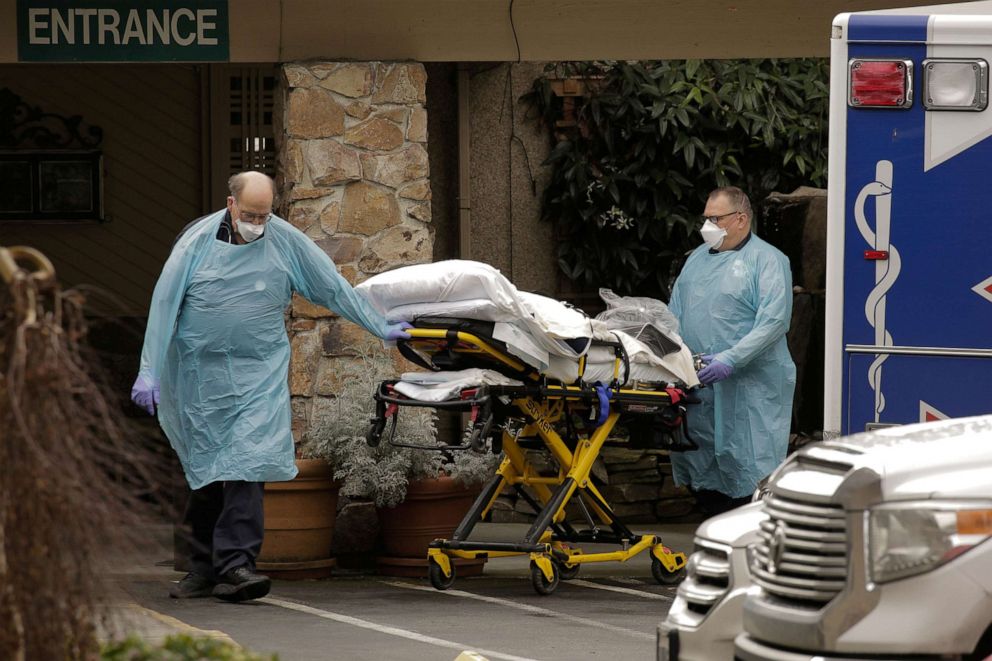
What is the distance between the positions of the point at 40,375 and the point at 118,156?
9.22 meters

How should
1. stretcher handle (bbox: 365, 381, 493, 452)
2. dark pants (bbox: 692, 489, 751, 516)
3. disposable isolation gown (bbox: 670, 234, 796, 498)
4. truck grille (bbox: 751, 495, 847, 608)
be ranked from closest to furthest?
truck grille (bbox: 751, 495, 847, 608) → stretcher handle (bbox: 365, 381, 493, 452) → disposable isolation gown (bbox: 670, 234, 796, 498) → dark pants (bbox: 692, 489, 751, 516)

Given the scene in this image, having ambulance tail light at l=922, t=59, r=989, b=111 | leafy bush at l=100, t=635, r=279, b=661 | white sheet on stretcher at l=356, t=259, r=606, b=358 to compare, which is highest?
ambulance tail light at l=922, t=59, r=989, b=111

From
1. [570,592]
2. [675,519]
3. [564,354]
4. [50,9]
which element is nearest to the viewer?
[564,354]

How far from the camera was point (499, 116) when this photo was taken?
37.2ft

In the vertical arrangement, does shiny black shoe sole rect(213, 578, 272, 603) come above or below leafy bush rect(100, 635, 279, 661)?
below

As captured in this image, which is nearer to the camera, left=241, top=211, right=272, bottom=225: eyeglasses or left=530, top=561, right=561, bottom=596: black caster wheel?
left=241, top=211, right=272, bottom=225: eyeglasses

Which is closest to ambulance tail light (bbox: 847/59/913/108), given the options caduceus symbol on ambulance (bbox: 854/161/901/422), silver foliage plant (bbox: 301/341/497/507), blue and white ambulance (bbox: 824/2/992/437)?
blue and white ambulance (bbox: 824/2/992/437)

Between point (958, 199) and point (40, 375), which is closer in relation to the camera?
point (40, 375)

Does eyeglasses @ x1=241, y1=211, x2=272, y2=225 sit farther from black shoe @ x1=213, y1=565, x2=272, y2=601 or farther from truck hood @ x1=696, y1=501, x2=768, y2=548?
truck hood @ x1=696, y1=501, x2=768, y2=548

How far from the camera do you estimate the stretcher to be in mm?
7547

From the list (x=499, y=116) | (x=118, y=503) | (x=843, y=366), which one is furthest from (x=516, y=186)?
(x=118, y=503)

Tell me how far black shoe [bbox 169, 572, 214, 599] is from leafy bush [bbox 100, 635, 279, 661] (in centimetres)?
376

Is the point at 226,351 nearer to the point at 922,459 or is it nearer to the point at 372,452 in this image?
the point at 372,452

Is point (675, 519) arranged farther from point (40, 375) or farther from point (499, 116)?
point (40, 375)
